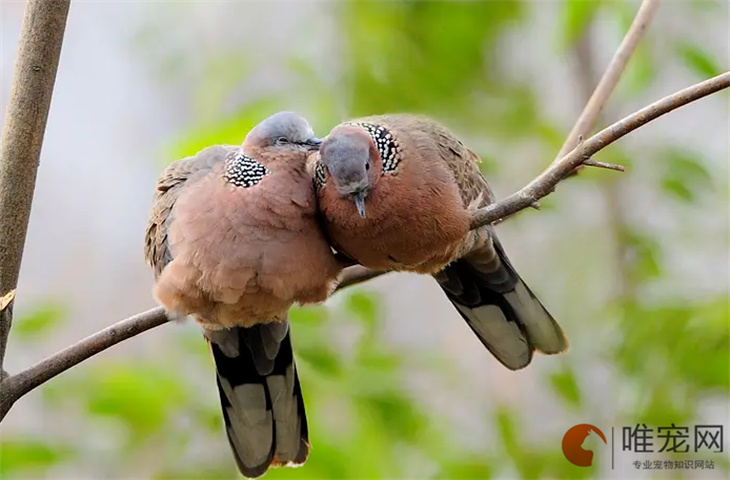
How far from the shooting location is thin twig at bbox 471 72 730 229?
5.21 ft

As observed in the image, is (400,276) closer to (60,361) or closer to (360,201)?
(360,201)

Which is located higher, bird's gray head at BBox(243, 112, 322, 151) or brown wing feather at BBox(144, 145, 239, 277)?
bird's gray head at BBox(243, 112, 322, 151)

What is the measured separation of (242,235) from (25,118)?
48cm

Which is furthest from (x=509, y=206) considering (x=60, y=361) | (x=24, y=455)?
(x=24, y=455)

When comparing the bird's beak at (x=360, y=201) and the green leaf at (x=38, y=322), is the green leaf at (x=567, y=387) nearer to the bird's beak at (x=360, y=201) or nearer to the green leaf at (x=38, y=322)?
the bird's beak at (x=360, y=201)

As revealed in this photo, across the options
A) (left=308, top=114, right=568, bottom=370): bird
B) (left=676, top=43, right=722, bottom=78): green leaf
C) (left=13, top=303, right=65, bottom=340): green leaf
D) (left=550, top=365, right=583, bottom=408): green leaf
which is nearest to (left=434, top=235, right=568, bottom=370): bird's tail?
(left=308, top=114, right=568, bottom=370): bird

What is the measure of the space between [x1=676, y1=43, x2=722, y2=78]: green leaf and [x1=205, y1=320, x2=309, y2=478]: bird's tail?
1419 millimetres

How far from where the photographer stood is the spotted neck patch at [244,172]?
1.95m

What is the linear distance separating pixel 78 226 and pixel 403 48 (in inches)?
76.2

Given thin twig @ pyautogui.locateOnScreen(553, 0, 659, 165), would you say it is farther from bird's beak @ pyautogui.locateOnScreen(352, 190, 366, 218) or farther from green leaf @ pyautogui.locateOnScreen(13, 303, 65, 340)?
green leaf @ pyautogui.locateOnScreen(13, 303, 65, 340)

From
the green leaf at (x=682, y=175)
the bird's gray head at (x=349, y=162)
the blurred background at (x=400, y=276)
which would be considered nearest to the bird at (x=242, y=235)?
the bird's gray head at (x=349, y=162)

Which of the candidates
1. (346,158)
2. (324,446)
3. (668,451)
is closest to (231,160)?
(346,158)

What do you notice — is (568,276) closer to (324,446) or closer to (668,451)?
(668,451)

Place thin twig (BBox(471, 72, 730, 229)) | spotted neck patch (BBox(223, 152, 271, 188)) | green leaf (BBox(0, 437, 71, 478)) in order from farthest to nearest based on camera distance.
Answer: green leaf (BBox(0, 437, 71, 478)) < spotted neck patch (BBox(223, 152, 271, 188)) < thin twig (BBox(471, 72, 730, 229))
